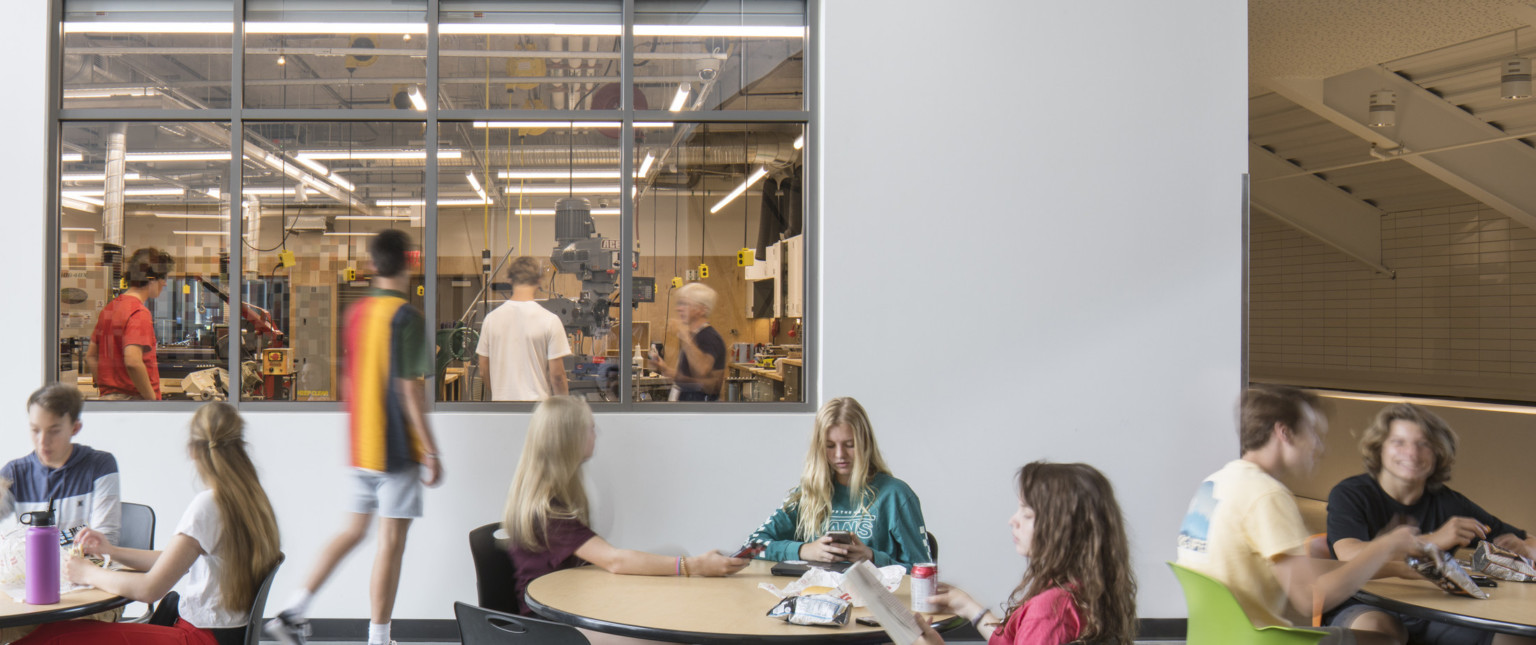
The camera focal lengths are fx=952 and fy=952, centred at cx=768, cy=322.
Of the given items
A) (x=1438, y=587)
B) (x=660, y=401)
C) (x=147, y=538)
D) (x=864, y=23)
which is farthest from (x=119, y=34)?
(x=1438, y=587)

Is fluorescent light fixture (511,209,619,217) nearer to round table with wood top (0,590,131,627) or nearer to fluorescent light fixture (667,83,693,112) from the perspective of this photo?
fluorescent light fixture (667,83,693,112)

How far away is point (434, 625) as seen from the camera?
4.20 meters

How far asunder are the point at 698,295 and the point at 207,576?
2.37m

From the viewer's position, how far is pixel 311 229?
14.8 ft

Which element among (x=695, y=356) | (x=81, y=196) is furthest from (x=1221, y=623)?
(x=81, y=196)

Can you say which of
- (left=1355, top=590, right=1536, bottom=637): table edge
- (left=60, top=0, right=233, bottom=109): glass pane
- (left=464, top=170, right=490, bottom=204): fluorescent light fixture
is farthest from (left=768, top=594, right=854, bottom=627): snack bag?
(left=60, top=0, right=233, bottom=109): glass pane

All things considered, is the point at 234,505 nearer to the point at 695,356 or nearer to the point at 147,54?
the point at 695,356

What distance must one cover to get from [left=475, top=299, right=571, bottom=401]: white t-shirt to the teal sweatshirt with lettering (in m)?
1.69

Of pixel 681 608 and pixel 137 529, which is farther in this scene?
pixel 137 529

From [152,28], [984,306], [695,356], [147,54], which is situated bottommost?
[695,356]

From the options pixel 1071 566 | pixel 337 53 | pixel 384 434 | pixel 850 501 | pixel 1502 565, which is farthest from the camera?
pixel 337 53

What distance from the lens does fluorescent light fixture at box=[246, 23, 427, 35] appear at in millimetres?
4320

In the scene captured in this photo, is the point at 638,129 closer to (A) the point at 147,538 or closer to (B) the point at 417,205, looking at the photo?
(B) the point at 417,205

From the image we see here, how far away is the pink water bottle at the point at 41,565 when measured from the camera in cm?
225
